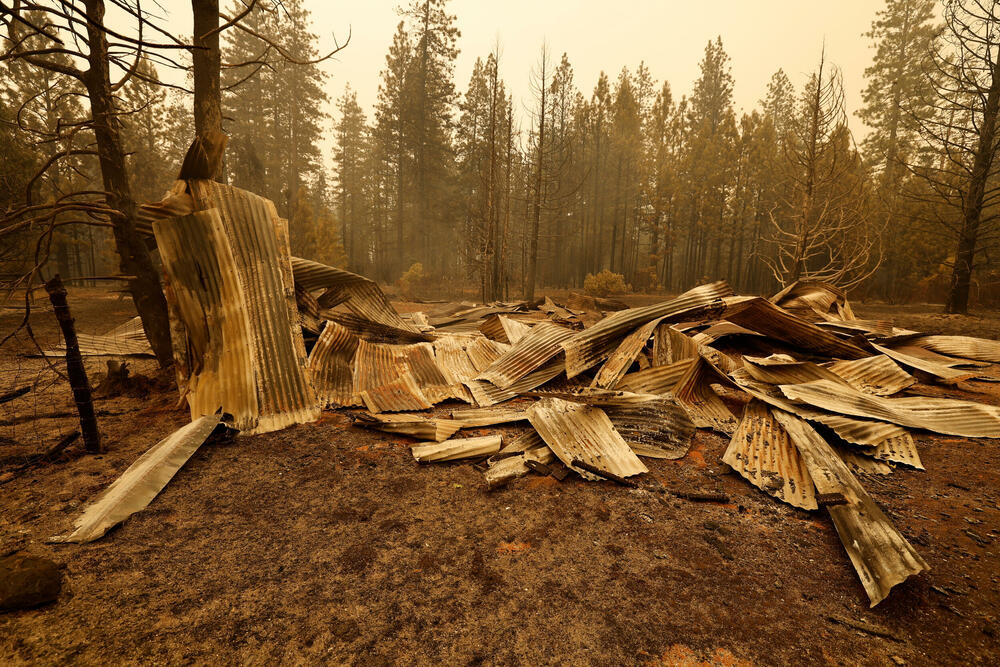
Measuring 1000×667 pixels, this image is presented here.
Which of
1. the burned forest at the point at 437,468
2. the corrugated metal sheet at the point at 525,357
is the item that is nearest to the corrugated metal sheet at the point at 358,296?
the burned forest at the point at 437,468

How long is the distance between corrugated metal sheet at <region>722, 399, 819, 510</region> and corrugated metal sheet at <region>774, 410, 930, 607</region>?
0.20 feet

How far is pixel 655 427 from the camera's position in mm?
2553

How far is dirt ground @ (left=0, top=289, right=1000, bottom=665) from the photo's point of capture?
1.19 m

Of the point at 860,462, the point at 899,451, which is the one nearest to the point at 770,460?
the point at 860,462

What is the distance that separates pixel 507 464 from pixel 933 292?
22843 millimetres

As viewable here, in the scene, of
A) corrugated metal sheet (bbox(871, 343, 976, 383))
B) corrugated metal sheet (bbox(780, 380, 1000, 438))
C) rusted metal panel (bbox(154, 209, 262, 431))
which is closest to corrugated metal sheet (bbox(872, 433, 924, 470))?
corrugated metal sheet (bbox(780, 380, 1000, 438))

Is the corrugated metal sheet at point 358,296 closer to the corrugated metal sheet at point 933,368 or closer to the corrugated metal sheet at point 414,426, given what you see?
the corrugated metal sheet at point 414,426

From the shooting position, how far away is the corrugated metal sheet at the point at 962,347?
4117 mm

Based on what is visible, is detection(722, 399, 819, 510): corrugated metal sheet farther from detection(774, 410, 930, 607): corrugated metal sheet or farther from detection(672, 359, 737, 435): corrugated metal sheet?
detection(672, 359, 737, 435): corrugated metal sheet

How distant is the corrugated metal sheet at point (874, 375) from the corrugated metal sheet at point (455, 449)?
9.86ft

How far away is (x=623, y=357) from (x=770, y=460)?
1445 millimetres

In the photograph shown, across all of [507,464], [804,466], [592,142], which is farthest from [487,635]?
[592,142]

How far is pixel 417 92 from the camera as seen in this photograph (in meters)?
20.9

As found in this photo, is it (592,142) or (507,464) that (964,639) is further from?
(592,142)
